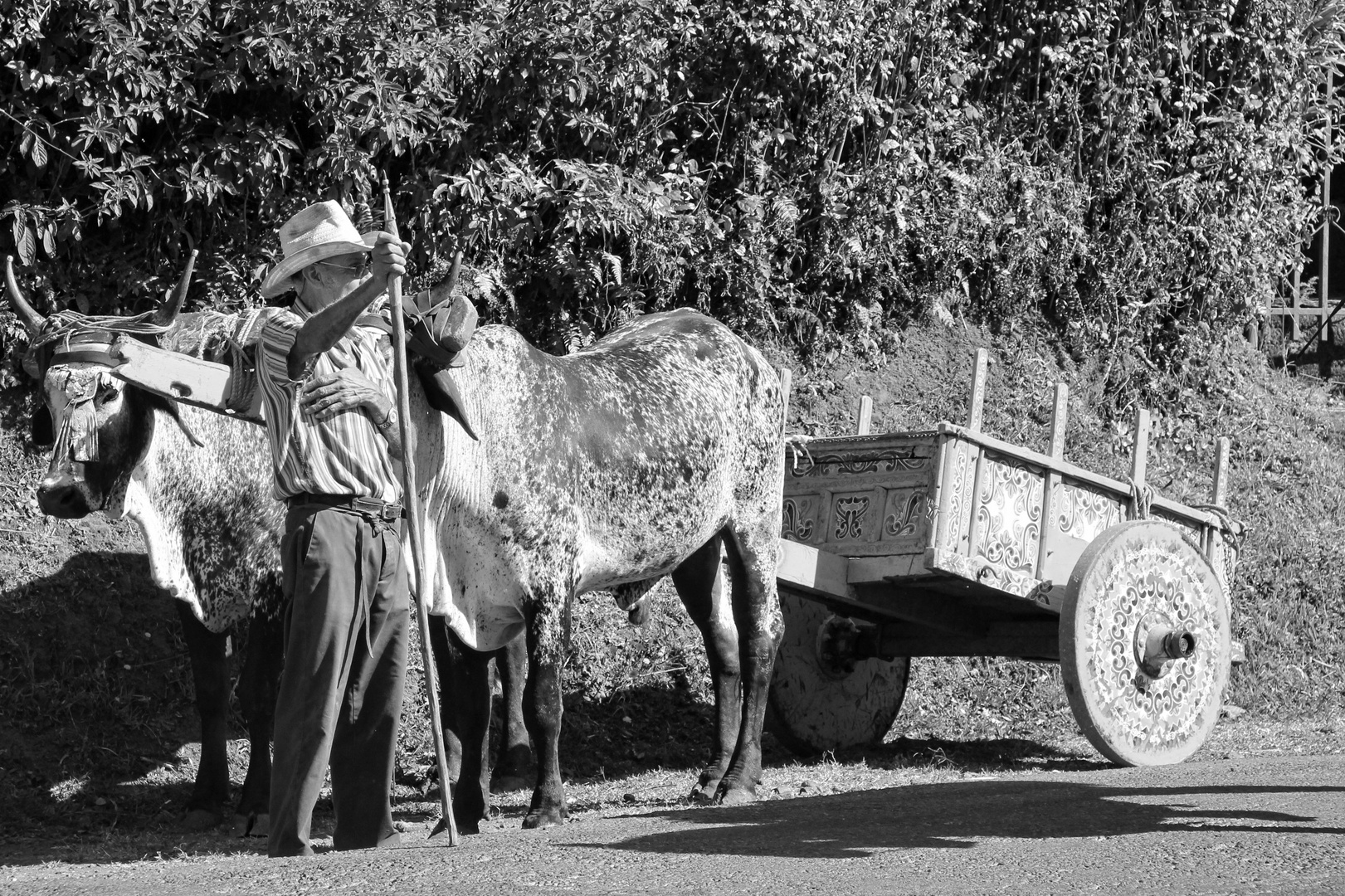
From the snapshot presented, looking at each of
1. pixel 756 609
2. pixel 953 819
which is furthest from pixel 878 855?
pixel 756 609

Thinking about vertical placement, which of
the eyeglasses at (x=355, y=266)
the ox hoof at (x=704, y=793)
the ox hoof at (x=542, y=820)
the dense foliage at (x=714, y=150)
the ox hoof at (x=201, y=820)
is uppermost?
the dense foliage at (x=714, y=150)

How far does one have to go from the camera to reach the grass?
7.61 meters

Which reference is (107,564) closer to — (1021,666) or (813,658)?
(813,658)

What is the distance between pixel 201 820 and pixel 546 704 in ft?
6.09

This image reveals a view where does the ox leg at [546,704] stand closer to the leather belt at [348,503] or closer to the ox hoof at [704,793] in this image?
the ox hoof at [704,793]

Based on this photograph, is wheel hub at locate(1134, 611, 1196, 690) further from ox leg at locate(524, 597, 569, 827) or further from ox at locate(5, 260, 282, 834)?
ox at locate(5, 260, 282, 834)

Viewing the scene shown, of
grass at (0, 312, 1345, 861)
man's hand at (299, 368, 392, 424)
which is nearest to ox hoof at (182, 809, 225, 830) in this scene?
grass at (0, 312, 1345, 861)

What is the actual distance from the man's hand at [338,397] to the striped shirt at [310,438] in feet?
0.06

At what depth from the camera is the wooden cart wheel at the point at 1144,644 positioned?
23.1 ft

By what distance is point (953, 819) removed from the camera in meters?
5.64

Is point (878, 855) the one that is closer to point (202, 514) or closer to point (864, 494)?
point (864, 494)

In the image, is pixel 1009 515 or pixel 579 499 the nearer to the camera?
pixel 579 499

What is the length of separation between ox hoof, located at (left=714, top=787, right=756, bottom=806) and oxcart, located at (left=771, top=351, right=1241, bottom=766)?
3.43 ft

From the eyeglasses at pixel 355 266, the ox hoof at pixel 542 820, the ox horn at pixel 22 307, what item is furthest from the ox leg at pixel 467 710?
the ox horn at pixel 22 307
